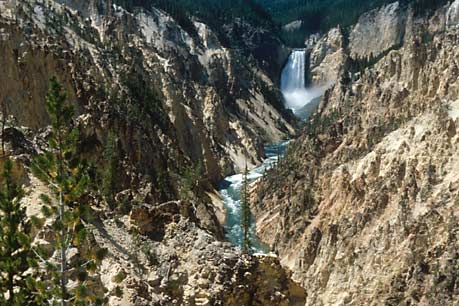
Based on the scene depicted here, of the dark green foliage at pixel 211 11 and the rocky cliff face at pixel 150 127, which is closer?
the rocky cliff face at pixel 150 127

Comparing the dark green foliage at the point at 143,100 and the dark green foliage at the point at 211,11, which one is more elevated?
the dark green foliage at the point at 211,11

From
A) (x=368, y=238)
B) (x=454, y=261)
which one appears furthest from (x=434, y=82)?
(x=454, y=261)

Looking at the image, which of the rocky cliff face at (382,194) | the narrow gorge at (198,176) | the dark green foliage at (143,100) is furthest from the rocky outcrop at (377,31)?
the dark green foliage at (143,100)

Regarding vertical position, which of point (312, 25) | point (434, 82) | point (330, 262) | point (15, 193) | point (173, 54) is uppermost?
point (312, 25)

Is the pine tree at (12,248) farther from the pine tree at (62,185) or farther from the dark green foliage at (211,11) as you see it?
A: the dark green foliage at (211,11)

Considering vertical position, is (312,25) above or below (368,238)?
above

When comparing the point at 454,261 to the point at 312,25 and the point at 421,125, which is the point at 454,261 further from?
the point at 312,25

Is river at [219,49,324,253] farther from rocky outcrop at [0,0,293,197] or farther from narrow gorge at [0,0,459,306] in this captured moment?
rocky outcrop at [0,0,293,197]
